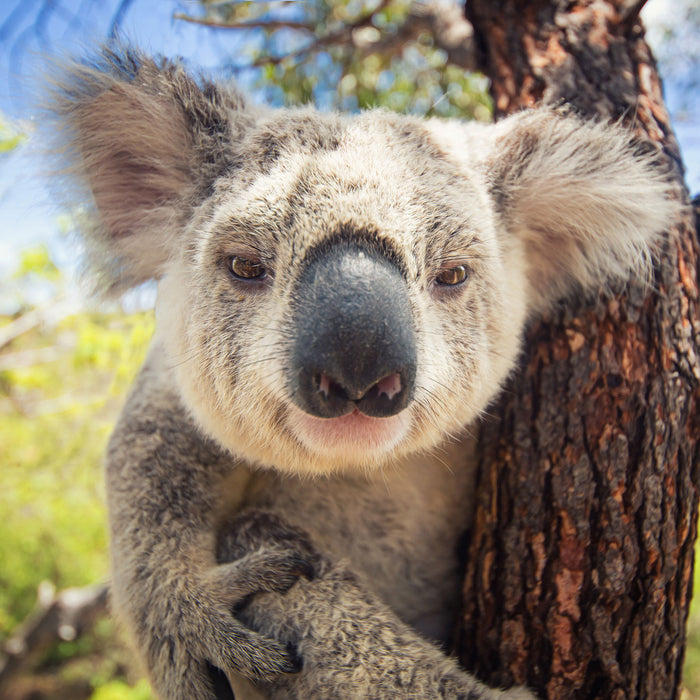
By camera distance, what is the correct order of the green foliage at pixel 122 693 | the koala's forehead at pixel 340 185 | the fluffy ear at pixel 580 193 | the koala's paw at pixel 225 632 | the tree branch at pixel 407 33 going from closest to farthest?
the koala's forehead at pixel 340 185 < the koala's paw at pixel 225 632 < the fluffy ear at pixel 580 193 < the tree branch at pixel 407 33 < the green foliage at pixel 122 693

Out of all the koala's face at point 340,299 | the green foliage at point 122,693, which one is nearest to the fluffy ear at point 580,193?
the koala's face at point 340,299

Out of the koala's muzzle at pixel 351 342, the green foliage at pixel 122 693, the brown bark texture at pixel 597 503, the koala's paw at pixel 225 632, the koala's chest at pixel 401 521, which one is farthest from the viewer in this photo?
the green foliage at pixel 122 693

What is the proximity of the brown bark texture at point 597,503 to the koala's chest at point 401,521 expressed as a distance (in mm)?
212

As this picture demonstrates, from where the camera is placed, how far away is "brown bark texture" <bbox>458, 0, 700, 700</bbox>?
1.63 m

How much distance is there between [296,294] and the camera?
133cm

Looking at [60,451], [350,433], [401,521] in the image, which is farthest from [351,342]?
[60,451]

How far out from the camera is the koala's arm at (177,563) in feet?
5.13

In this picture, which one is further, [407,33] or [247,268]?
[407,33]

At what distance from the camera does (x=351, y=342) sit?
1185mm

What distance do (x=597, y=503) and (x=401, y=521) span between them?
0.69 m

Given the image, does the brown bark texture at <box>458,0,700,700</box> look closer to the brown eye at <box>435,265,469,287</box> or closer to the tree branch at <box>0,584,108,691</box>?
the brown eye at <box>435,265,469,287</box>

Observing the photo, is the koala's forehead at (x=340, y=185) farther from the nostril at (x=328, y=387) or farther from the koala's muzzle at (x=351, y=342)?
the nostril at (x=328, y=387)

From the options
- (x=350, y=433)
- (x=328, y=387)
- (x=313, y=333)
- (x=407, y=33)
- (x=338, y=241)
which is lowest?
(x=350, y=433)

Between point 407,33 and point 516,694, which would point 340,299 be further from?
point 407,33
